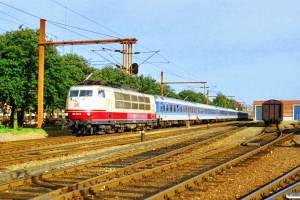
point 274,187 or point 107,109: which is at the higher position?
point 107,109

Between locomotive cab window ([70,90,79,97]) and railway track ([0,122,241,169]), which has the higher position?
locomotive cab window ([70,90,79,97])

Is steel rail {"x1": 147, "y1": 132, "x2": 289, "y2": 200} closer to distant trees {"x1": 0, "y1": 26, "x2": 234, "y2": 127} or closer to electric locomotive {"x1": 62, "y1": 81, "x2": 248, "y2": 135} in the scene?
electric locomotive {"x1": 62, "y1": 81, "x2": 248, "y2": 135}

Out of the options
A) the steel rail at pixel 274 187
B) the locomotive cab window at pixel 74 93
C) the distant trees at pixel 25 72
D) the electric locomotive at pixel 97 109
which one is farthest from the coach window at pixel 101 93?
the steel rail at pixel 274 187

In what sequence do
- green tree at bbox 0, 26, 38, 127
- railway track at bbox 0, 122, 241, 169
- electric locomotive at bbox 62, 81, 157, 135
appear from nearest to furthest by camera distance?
1. railway track at bbox 0, 122, 241, 169
2. electric locomotive at bbox 62, 81, 157, 135
3. green tree at bbox 0, 26, 38, 127

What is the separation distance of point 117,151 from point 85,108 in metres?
8.86

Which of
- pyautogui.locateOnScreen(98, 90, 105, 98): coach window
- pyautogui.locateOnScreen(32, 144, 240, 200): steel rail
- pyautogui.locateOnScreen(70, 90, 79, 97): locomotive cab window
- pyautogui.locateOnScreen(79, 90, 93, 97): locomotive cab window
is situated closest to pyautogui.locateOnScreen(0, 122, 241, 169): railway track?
pyautogui.locateOnScreen(79, 90, 93, 97): locomotive cab window

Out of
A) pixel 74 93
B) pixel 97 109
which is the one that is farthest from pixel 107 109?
pixel 74 93

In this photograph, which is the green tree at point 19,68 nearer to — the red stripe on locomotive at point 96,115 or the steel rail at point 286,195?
the red stripe on locomotive at point 96,115

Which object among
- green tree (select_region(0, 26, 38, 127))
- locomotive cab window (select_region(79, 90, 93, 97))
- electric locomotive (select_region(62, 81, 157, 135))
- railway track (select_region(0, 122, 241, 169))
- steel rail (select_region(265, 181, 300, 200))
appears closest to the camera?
steel rail (select_region(265, 181, 300, 200))

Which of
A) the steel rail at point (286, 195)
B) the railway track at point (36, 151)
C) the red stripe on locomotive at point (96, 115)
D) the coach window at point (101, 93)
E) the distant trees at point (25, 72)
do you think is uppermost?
the distant trees at point (25, 72)

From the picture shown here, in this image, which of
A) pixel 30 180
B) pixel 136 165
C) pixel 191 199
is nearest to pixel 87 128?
pixel 136 165

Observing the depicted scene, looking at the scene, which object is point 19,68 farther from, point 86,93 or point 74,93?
point 86,93

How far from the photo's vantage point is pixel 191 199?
8.55m

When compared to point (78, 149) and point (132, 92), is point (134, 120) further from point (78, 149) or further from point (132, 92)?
point (78, 149)
